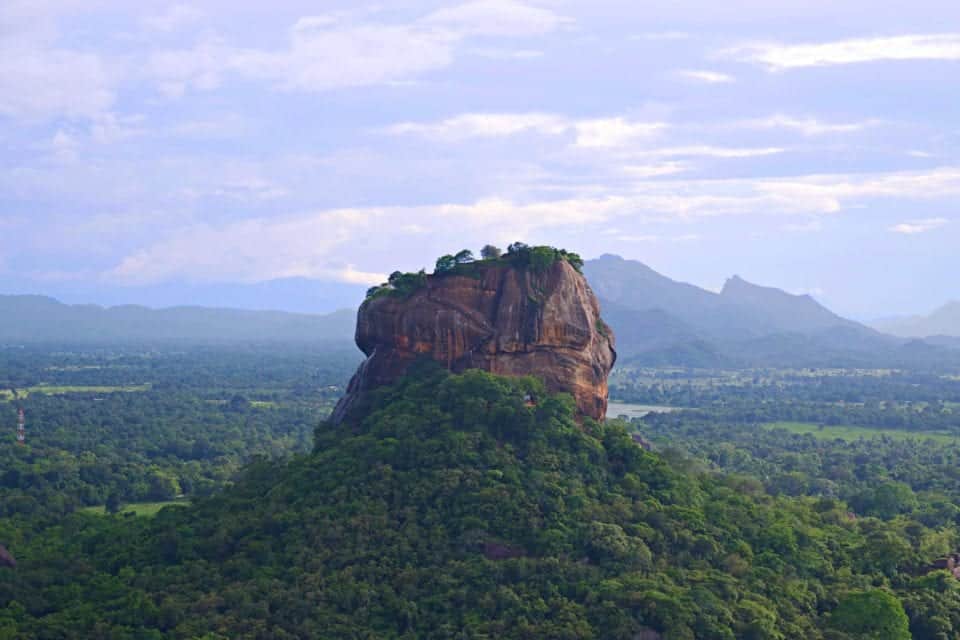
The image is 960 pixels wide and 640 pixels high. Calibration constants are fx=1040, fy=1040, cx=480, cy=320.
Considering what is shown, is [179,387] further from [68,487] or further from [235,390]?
[68,487]

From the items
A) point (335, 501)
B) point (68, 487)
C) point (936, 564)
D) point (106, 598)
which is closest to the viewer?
point (106, 598)

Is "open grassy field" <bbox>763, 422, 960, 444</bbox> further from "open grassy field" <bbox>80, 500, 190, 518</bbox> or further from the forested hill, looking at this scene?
"open grassy field" <bbox>80, 500, 190, 518</bbox>

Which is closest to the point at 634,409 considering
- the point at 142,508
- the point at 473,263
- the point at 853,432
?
the point at 853,432

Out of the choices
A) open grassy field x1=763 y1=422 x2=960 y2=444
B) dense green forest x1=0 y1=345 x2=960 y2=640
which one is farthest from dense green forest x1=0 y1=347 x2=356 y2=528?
open grassy field x1=763 y1=422 x2=960 y2=444

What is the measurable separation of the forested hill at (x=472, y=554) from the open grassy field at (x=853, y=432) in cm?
6443

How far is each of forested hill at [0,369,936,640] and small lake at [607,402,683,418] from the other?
265 ft

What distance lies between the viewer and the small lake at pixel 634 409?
411 ft

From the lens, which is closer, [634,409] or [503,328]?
[503,328]

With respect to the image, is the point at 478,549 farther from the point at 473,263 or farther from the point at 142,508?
the point at 142,508

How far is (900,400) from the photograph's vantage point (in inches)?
5610

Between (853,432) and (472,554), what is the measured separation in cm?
8589

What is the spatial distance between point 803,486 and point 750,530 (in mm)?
30539

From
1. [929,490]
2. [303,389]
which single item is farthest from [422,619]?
[303,389]

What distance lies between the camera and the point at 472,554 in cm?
3434
